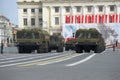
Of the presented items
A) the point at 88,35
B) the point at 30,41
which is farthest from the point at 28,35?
the point at 88,35

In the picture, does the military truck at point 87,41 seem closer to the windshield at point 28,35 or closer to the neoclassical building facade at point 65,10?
the windshield at point 28,35

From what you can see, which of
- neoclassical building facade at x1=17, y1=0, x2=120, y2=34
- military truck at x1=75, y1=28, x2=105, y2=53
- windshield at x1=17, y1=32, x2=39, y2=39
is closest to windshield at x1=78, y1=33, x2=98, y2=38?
military truck at x1=75, y1=28, x2=105, y2=53

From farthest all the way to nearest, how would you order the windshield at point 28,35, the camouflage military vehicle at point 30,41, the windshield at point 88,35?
the windshield at point 88,35
the windshield at point 28,35
the camouflage military vehicle at point 30,41

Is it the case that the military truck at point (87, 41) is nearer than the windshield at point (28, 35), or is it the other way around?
the military truck at point (87, 41)

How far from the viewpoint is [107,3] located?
5664 inches

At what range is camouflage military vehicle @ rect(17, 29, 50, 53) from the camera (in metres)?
46.8

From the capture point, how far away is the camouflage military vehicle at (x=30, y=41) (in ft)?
154

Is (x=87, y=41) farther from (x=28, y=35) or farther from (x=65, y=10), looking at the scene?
(x=65, y=10)

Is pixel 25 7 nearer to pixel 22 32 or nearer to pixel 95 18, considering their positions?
pixel 95 18

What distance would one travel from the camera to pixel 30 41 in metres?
47.1

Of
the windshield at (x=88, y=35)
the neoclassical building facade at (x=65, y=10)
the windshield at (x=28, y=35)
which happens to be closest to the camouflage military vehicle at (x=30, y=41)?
the windshield at (x=28, y=35)

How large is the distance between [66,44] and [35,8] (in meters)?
77.8

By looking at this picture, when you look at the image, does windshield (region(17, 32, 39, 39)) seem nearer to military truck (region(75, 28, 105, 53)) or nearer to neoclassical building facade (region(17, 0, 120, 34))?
military truck (region(75, 28, 105, 53))

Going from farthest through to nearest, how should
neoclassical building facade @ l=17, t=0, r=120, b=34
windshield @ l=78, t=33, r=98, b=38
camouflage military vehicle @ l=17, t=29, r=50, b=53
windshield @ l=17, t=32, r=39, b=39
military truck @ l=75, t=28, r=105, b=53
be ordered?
neoclassical building facade @ l=17, t=0, r=120, b=34, windshield @ l=78, t=33, r=98, b=38, windshield @ l=17, t=32, r=39, b=39, military truck @ l=75, t=28, r=105, b=53, camouflage military vehicle @ l=17, t=29, r=50, b=53
